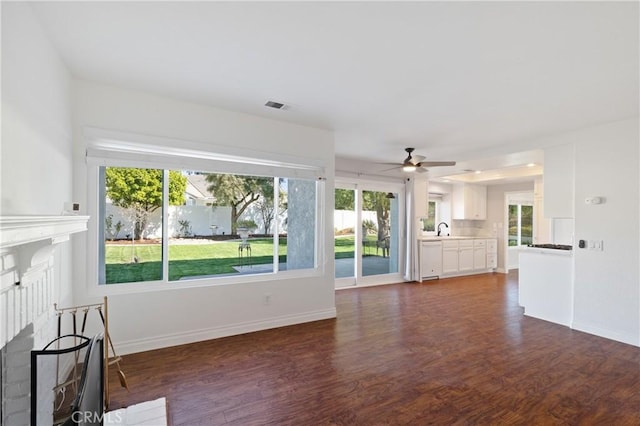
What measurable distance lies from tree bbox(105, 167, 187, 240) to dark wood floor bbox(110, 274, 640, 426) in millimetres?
1475

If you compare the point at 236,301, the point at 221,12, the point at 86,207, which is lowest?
the point at 236,301

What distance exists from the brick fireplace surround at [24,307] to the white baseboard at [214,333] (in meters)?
1.14

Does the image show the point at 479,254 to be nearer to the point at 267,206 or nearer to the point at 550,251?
the point at 550,251

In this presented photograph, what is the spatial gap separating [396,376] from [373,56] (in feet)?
8.91

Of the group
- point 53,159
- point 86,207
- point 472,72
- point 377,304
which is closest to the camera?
point 53,159

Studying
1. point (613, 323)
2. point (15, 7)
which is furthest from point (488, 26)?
point (613, 323)

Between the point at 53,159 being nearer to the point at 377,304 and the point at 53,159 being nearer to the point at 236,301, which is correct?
the point at 236,301

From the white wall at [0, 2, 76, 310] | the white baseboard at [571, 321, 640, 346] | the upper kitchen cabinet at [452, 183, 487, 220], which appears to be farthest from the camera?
the upper kitchen cabinet at [452, 183, 487, 220]

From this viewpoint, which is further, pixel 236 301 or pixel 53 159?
pixel 236 301

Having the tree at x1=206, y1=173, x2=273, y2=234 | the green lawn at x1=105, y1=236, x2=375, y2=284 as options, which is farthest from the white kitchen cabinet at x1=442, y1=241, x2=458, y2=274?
the tree at x1=206, y1=173, x2=273, y2=234

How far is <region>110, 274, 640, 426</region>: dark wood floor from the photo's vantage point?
220cm

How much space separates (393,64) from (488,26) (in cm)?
70

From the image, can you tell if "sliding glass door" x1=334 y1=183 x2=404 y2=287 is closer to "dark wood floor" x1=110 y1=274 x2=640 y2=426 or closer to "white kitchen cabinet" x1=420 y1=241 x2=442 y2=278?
"white kitchen cabinet" x1=420 y1=241 x2=442 y2=278

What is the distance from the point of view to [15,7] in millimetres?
1646
